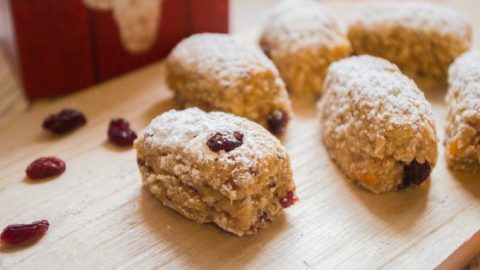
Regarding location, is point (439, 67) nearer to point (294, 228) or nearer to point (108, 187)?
point (294, 228)

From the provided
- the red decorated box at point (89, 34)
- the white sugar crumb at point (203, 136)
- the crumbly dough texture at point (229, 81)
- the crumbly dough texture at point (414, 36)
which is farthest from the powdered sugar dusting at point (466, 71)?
the red decorated box at point (89, 34)

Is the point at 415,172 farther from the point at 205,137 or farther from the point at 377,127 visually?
the point at 205,137

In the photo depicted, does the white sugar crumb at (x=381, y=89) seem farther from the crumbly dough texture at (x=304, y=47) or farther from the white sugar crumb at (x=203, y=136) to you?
the white sugar crumb at (x=203, y=136)

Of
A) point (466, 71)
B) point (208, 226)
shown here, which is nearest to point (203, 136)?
point (208, 226)

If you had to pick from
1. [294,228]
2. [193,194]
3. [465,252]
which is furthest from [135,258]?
[465,252]

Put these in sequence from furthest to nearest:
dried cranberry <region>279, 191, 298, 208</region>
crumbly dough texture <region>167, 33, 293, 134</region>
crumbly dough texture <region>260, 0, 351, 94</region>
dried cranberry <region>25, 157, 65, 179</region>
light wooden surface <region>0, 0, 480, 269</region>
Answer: crumbly dough texture <region>260, 0, 351, 94</region>
crumbly dough texture <region>167, 33, 293, 134</region>
dried cranberry <region>25, 157, 65, 179</region>
dried cranberry <region>279, 191, 298, 208</region>
light wooden surface <region>0, 0, 480, 269</region>

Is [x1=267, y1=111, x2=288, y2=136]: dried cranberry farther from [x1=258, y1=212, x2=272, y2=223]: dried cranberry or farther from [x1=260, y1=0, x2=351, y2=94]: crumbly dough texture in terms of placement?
[x1=258, y1=212, x2=272, y2=223]: dried cranberry

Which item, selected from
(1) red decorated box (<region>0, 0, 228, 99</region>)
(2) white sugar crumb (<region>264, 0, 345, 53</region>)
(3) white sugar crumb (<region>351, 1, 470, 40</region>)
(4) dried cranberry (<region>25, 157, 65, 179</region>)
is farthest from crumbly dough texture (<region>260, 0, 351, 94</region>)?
(4) dried cranberry (<region>25, 157, 65, 179</region>)
